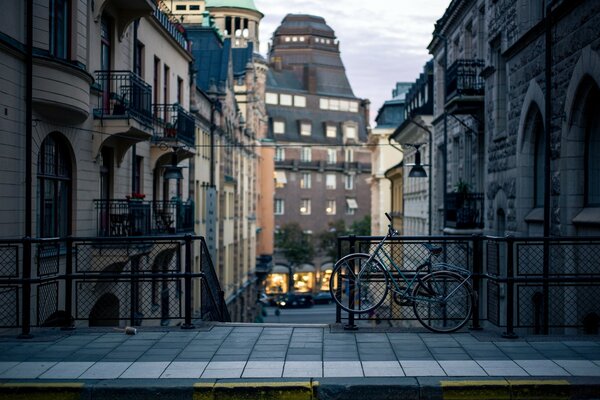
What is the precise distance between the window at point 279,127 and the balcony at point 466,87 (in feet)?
263

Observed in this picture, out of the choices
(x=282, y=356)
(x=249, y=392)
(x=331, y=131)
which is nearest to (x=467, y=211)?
(x=282, y=356)

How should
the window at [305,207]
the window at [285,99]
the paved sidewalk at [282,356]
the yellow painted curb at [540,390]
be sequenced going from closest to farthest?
the yellow painted curb at [540,390] → the paved sidewalk at [282,356] → the window at [305,207] → the window at [285,99]

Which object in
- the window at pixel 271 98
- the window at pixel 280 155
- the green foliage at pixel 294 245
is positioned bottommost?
the green foliage at pixel 294 245

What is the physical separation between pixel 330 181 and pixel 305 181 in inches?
142

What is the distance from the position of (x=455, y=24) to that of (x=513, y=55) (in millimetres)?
12181

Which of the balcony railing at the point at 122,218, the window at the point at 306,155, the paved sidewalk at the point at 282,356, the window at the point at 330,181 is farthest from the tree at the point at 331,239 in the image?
the paved sidewalk at the point at 282,356

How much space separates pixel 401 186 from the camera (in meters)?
51.3

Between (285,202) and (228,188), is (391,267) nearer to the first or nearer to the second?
(228,188)

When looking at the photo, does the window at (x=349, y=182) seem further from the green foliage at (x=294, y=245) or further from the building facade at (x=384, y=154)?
the building facade at (x=384, y=154)

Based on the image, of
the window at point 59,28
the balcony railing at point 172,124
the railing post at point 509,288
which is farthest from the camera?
the balcony railing at point 172,124

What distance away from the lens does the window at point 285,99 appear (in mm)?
108500

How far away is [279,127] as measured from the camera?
10656cm

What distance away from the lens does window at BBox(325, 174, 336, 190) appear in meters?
107

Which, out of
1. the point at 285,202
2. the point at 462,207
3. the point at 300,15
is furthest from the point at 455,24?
the point at 300,15
